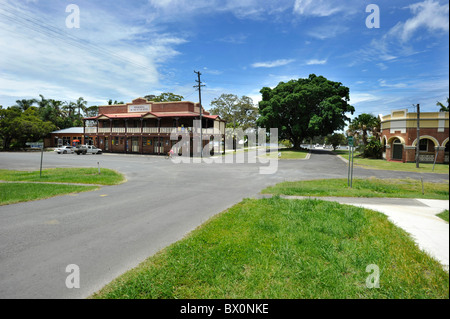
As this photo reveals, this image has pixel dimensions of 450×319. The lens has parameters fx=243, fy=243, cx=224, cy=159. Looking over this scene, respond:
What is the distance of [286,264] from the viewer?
471 cm

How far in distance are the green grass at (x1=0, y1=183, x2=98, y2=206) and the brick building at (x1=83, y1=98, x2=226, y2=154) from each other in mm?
27210

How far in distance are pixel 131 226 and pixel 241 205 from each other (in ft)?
13.3

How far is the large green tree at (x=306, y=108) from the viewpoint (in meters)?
43.2

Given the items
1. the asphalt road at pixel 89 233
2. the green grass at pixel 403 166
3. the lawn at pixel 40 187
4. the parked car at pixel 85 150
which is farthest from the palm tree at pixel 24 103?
the green grass at pixel 403 166

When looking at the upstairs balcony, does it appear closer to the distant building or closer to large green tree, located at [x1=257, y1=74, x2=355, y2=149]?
the distant building

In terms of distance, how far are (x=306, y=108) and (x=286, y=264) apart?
44042 millimetres

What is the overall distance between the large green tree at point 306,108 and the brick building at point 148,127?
10540 mm

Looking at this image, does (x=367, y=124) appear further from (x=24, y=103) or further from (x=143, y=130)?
(x=24, y=103)

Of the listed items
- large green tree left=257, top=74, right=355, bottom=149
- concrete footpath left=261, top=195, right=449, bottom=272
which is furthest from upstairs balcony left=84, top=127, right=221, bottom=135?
concrete footpath left=261, top=195, right=449, bottom=272

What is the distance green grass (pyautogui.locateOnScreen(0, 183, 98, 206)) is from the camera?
402 inches

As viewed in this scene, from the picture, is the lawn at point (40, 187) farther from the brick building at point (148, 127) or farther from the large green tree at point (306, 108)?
the large green tree at point (306, 108)

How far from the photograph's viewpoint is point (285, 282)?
4.17 meters
